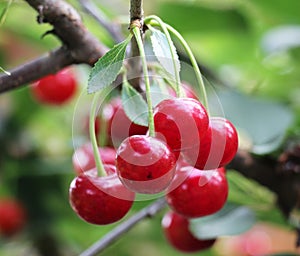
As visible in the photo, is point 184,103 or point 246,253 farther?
point 246,253

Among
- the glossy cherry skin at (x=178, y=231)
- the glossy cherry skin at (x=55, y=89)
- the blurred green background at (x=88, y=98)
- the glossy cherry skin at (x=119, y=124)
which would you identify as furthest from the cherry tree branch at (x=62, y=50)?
the glossy cherry skin at (x=55, y=89)

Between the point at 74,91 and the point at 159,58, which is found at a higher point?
the point at 159,58

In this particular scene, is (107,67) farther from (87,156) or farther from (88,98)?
(88,98)

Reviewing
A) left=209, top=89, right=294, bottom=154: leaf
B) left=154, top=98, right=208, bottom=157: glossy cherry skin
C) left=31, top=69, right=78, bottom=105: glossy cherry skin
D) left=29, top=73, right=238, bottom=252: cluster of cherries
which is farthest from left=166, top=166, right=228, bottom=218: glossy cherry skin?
left=31, top=69, right=78, bottom=105: glossy cherry skin

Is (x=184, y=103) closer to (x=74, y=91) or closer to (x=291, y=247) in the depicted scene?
(x=74, y=91)

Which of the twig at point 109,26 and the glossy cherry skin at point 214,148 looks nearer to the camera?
the glossy cherry skin at point 214,148

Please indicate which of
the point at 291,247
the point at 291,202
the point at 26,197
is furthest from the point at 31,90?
the point at 291,247

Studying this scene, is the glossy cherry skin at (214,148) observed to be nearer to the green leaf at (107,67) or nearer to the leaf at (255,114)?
the green leaf at (107,67)
